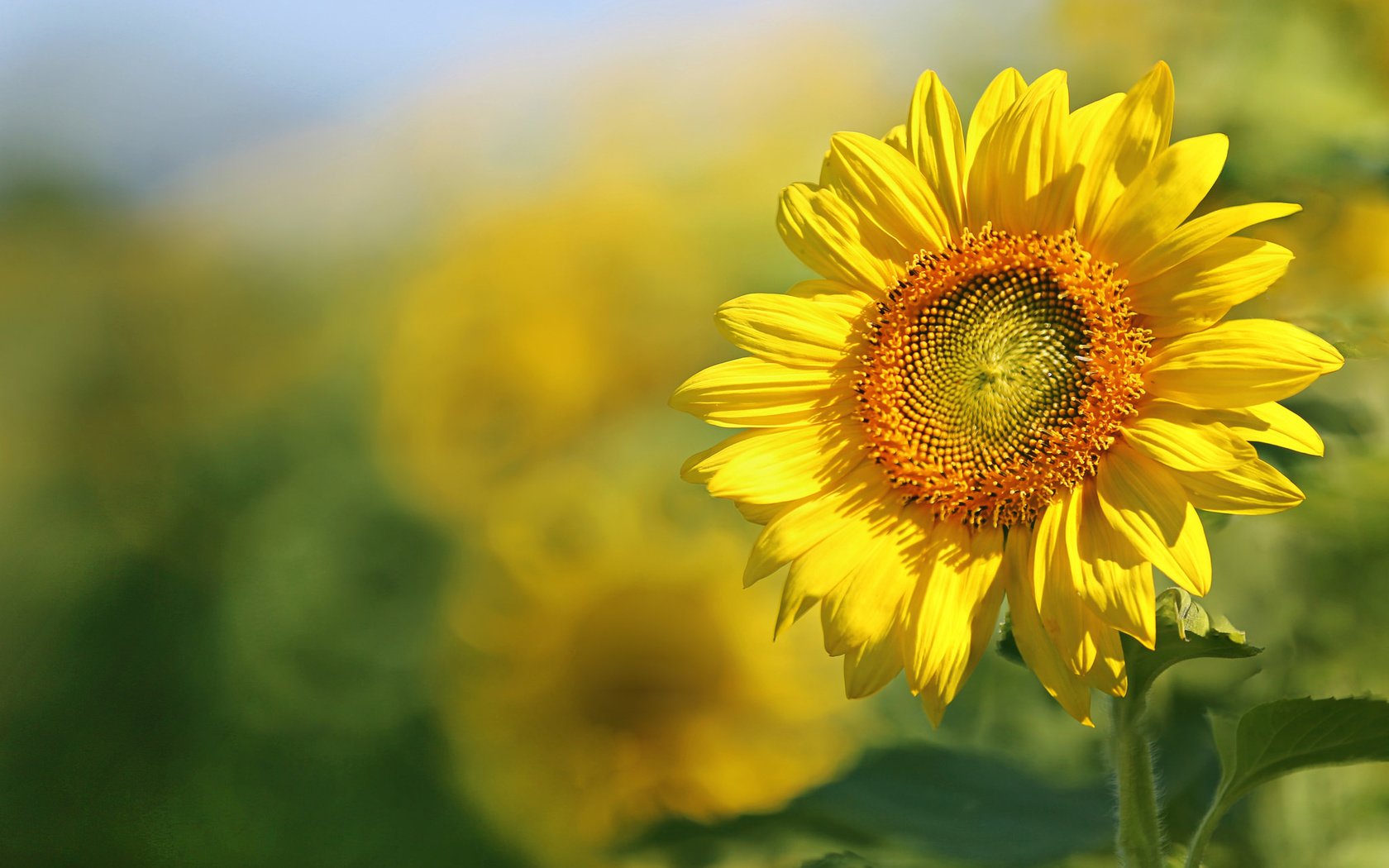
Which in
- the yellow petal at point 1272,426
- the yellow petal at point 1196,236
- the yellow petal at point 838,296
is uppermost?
the yellow petal at point 838,296

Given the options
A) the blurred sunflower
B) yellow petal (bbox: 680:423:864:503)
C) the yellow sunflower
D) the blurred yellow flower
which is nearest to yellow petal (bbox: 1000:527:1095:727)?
the yellow sunflower

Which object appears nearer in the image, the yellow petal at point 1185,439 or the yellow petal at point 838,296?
the yellow petal at point 1185,439

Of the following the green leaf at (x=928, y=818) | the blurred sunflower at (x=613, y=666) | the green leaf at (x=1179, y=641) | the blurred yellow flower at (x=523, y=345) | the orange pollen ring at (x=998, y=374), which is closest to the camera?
the green leaf at (x=1179, y=641)

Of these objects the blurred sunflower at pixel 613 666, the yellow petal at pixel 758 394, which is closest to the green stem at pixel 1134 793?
the yellow petal at pixel 758 394

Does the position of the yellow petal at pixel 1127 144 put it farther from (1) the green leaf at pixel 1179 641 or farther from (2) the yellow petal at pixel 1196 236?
(1) the green leaf at pixel 1179 641

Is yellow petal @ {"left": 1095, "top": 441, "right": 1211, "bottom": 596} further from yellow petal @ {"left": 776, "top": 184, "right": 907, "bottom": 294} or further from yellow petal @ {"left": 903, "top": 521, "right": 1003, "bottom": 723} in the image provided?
yellow petal @ {"left": 776, "top": 184, "right": 907, "bottom": 294}

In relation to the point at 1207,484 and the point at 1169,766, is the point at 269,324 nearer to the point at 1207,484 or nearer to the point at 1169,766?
the point at 1169,766

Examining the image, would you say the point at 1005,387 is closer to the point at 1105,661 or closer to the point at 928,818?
the point at 1105,661

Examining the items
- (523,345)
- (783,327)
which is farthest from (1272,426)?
(523,345)
